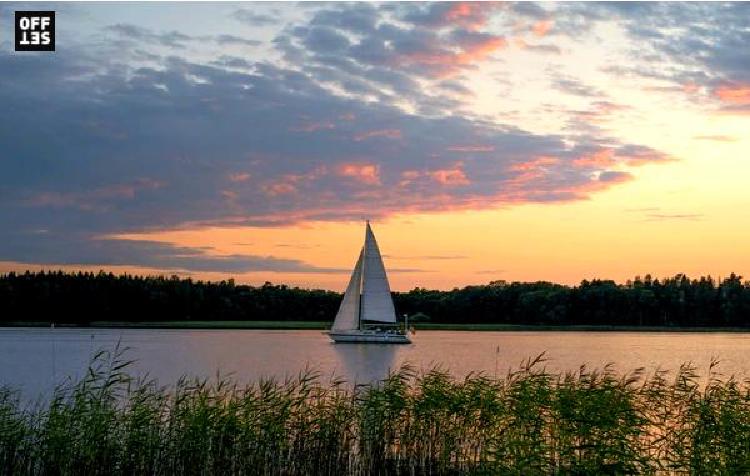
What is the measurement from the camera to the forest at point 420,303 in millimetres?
154625

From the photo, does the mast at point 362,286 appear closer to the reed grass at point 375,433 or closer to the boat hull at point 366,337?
the boat hull at point 366,337

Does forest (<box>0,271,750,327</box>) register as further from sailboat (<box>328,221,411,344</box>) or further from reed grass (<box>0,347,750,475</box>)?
reed grass (<box>0,347,750,475</box>)

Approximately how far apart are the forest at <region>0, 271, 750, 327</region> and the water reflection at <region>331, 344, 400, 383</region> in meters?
65.4

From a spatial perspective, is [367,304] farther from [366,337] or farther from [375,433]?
[375,433]

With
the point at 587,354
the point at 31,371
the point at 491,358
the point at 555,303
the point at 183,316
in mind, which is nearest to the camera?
the point at 31,371

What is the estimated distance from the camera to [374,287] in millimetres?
83875

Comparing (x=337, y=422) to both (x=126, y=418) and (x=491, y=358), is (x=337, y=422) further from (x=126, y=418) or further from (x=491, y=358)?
(x=491, y=358)

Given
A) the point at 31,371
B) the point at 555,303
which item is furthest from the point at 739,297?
the point at 31,371

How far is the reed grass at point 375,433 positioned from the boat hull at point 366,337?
65.8m

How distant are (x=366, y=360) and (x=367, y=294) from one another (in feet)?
45.7

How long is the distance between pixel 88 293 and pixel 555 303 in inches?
3169

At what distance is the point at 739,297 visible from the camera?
158 meters

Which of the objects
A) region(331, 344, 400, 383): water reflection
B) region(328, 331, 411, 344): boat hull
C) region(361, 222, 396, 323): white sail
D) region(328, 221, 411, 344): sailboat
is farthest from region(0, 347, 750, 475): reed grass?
region(328, 331, 411, 344): boat hull

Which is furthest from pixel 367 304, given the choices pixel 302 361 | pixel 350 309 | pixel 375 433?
pixel 375 433
